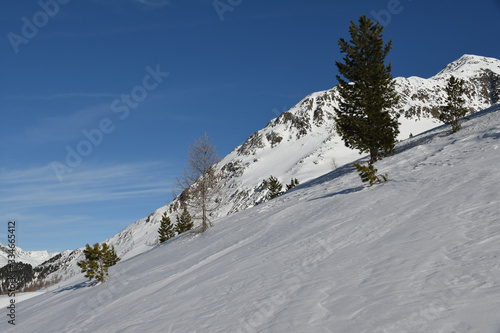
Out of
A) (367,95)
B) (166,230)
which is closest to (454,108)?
(367,95)

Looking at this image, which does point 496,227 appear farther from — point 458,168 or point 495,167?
point 458,168

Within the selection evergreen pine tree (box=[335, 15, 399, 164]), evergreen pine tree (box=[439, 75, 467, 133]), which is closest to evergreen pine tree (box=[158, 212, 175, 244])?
evergreen pine tree (box=[335, 15, 399, 164])

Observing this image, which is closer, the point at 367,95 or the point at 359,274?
the point at 359,274

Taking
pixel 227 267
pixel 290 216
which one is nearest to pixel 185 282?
pixel 227 267

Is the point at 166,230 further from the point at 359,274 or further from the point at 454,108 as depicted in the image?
the point at 359,274

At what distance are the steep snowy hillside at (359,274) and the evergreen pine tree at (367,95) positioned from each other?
8543mm

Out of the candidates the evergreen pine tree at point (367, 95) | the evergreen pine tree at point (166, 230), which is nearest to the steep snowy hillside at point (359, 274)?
the evergreen pine tree at point (367, 95)

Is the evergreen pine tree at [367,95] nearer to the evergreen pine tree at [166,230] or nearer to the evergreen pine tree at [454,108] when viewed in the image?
the evergreen pine tree at [454,108]

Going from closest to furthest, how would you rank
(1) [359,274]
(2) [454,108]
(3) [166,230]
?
(1) [359,274]
(2) [454,108]
(3) [166,230]

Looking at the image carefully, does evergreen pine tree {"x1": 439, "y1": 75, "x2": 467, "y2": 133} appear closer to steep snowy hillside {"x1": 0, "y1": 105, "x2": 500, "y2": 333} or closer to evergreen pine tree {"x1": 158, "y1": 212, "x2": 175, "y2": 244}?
steep snowy hillside {"x1": 0, "y1": 105, "x2": 500, "y2": 333}

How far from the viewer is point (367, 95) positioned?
2223 centimetres

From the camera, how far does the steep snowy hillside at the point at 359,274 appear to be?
400 cm

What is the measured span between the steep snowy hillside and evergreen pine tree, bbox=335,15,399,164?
8543 mm

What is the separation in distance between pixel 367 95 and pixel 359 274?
19219mm
